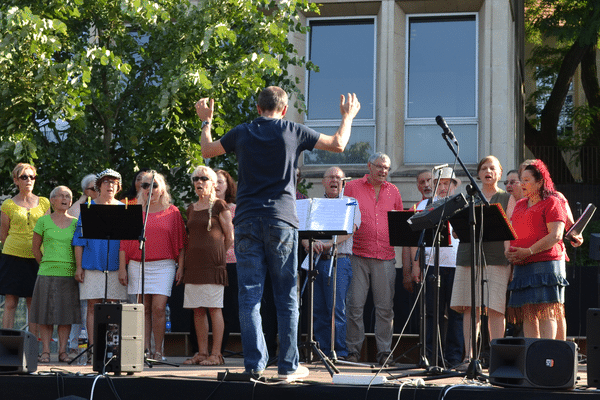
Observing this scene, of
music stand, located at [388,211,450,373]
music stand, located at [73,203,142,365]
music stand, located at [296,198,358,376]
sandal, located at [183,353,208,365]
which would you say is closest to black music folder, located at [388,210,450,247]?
music stand, located at [388,211,450,373]

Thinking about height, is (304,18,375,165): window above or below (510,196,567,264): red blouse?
above

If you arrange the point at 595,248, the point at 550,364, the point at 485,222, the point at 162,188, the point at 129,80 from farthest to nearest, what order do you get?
the point at 129,80
the point at 162,188
the point at 595,248
the point at 485,222
the point at 550,364

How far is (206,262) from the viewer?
7.60 m

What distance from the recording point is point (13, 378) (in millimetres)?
5637

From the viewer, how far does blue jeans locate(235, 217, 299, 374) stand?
209 inches

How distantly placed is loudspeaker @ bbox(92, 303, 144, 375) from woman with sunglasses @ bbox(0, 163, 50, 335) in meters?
2.66

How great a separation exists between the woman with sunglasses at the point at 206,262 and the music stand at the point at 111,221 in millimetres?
745

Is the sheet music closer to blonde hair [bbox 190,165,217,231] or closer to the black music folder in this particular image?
the black music folder

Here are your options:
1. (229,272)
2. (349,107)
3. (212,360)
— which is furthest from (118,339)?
(229,272)

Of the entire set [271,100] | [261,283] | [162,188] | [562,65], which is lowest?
[261,283]

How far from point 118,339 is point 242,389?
1.16 m

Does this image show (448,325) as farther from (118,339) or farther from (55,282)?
(55,282)

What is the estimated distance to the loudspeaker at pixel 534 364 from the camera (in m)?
4.95

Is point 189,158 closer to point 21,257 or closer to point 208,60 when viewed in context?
point 208,60
